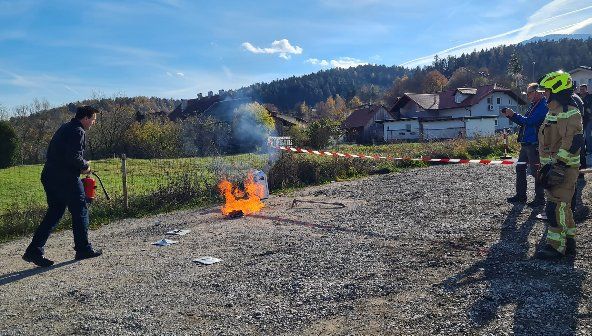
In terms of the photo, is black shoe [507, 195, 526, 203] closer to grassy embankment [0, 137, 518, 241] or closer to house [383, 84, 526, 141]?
grassy embankment [0, 137, 518, 241]

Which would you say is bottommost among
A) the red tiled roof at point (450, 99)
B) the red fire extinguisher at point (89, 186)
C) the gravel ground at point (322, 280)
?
the gravel ground at point (322, 280)

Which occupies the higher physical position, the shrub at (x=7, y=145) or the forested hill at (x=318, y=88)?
the forested hill at (x=318, y=88)

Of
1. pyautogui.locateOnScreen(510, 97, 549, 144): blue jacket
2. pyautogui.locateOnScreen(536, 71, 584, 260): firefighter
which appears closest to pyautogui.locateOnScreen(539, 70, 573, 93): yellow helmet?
pyautogui.locateOnScreen(536, 71, 584, 260): firefighter

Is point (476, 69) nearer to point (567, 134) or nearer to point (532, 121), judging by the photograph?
point (532, 121)

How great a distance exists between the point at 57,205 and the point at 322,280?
13.8 feet

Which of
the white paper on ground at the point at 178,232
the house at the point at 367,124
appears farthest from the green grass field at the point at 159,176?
the house at the point at 367,124

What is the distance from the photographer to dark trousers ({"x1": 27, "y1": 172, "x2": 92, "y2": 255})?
21.5ft

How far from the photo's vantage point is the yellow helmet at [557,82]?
5344mm

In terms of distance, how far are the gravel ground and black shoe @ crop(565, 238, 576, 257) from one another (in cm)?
8

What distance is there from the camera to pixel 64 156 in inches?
257

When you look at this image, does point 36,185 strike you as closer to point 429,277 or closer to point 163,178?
point 163,178

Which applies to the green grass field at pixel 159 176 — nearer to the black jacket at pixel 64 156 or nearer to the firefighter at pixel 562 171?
the black jacket at pixel 64 156

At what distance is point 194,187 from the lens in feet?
39.6

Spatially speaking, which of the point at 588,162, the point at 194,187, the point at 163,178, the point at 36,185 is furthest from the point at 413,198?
the point at 36,185
